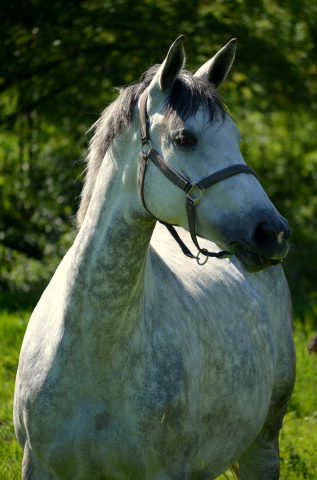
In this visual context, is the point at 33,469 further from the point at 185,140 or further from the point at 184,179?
the point at 185,140

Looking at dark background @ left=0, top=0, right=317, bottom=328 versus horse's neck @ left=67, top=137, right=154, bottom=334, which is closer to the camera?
horse's neck @ left=67, top=137, right=154, bottom=334

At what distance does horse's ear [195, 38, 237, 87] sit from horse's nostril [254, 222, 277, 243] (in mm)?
795

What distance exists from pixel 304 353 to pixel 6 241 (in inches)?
211

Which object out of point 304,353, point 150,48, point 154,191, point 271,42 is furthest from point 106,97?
point 154,191

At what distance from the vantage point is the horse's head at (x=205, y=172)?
1.79 metres

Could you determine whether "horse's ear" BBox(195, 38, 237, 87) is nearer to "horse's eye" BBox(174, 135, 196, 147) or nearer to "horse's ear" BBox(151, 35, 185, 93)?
"horse's ear" BBox(151, 35, 185, 93)

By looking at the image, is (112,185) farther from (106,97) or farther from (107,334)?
(106,97)

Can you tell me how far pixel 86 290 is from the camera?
6.82 ft

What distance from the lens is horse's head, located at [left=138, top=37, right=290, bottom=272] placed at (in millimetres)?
1789

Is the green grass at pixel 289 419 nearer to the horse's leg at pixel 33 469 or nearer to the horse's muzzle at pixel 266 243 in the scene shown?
the horse's leg at pixel 33 469

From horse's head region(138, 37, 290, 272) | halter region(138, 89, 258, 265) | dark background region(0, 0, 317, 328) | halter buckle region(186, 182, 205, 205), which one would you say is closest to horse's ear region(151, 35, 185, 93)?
horse's head region(138, 37, 290, 272)

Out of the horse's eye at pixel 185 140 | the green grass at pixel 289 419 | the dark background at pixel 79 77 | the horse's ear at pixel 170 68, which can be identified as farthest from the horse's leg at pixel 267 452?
the dark background at pixel 79 77

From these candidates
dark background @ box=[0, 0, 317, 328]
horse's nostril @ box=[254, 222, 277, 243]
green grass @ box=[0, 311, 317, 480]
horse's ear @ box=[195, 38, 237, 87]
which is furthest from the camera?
dark background @ box=[0, 0, 317, 328]

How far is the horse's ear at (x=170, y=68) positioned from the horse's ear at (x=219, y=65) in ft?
0.86
